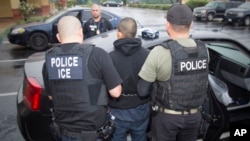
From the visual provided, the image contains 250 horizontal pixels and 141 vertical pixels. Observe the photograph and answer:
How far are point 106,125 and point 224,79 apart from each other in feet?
6.72

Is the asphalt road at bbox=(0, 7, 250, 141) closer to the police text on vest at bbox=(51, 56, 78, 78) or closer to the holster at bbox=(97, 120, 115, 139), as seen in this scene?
the holster at bbox=(97, 120, 115, 139)

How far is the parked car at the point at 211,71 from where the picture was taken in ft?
9.22

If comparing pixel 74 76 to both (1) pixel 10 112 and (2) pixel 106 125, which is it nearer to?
(2) pixel 106 125

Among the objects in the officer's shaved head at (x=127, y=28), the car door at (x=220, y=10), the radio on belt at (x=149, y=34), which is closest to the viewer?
the officer's shaved head at (x=127, y=28)

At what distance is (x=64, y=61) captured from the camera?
83.5 inches

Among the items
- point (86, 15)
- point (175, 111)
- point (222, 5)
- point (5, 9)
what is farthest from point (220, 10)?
point (175, 111)

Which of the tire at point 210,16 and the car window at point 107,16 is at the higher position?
the car window at point 107,16

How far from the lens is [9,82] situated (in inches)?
250

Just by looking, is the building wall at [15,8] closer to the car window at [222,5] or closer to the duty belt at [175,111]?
the car window at [222,5]

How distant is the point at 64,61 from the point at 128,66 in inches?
23.7

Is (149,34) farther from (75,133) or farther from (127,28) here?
(75,133)

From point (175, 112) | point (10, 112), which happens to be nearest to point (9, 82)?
point (10, 112)

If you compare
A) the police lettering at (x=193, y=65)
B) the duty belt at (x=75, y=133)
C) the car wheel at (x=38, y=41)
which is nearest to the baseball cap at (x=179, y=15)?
the police lettering at (x=193, y=65)

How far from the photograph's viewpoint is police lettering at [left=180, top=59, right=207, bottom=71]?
2262 mm
